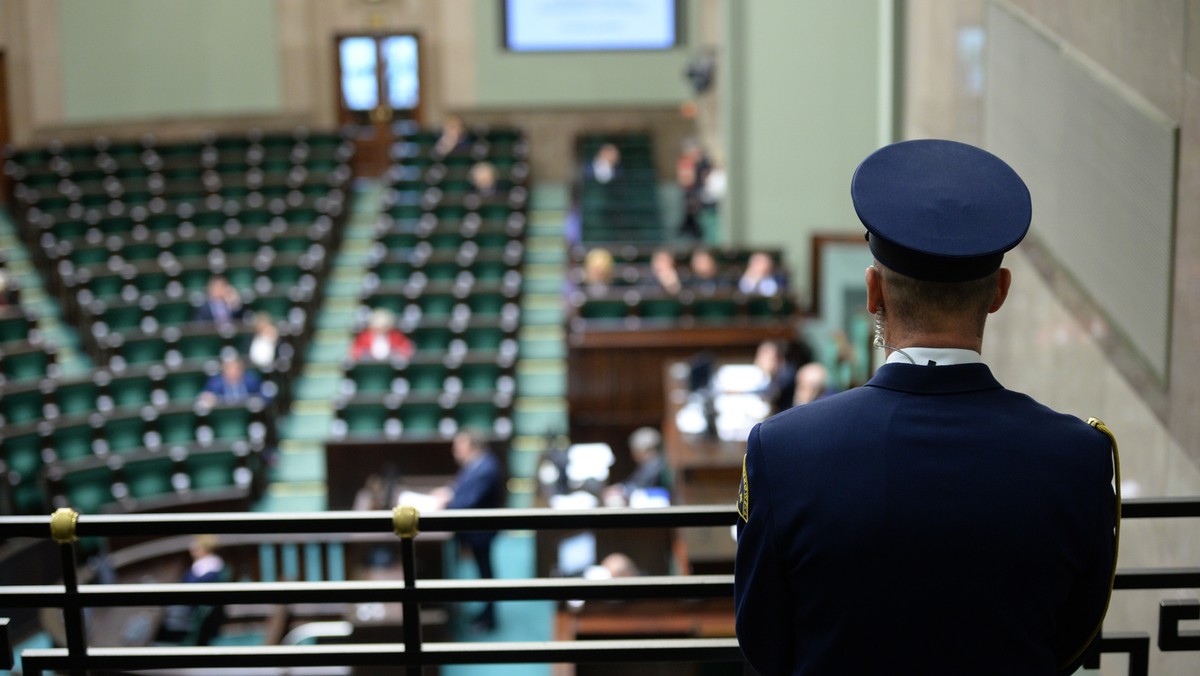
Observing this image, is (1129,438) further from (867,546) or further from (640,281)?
(640,281)

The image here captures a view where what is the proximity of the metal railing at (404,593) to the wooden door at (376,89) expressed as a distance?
17.2m

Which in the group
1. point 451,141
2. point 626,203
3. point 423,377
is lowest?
point 423,377

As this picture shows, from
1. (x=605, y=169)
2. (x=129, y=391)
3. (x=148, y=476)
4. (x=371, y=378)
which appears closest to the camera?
(x=148, y=476)

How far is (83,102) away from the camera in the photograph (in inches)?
685

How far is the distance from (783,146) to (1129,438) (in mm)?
10389

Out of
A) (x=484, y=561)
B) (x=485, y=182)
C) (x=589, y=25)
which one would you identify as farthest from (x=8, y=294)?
(x=589, y=25)

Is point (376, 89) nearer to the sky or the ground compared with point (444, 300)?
nearer to the sky

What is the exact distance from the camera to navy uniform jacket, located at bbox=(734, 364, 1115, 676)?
148 centimetres

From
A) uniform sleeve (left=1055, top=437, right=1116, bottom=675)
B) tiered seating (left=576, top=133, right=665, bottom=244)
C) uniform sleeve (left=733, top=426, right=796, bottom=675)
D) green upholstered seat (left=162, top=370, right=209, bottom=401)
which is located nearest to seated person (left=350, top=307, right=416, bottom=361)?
green upholstered seat (left=162, top=370, right=209, bottom=401)

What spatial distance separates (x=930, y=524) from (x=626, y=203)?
46.9 ft

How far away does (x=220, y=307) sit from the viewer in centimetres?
1129

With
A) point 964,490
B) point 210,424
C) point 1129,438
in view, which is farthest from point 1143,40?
point 210,424

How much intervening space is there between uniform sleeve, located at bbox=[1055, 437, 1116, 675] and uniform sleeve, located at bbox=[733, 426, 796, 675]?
1.12 ft

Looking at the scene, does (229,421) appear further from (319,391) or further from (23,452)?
(319,391)
